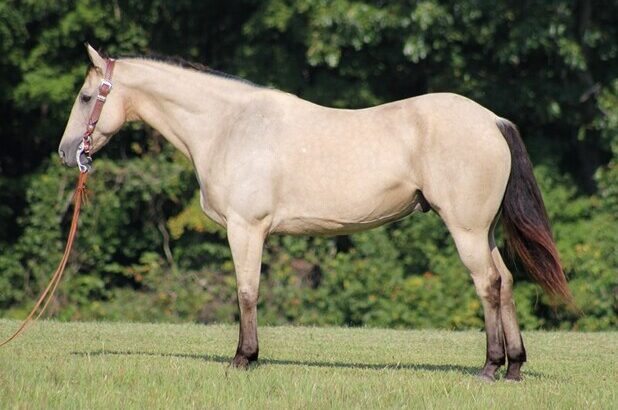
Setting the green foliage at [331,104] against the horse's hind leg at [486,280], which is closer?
the horse's hind leg at [486,280]

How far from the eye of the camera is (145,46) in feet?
64.8

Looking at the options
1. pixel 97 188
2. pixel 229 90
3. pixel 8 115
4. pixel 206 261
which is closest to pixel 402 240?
pixel 206 261

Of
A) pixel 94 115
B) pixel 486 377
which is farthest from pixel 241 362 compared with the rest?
pixel 94 115

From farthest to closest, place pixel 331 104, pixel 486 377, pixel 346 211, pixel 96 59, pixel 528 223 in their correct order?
pixel 331 104 < pixel 96 59 < pixel 346 211 < pixel 528 223 < pixel 486 377

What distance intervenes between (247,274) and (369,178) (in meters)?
1.12

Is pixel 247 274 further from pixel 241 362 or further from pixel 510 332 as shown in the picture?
pixel 510 332

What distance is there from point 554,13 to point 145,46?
6349mm

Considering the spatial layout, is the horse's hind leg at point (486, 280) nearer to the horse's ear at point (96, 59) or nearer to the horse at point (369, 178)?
the horse at point (369, 178)

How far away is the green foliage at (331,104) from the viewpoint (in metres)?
17.8

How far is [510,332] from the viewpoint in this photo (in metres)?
8.71

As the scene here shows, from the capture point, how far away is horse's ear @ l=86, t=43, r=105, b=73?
953cm

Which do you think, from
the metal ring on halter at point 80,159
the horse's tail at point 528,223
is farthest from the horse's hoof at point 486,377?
the metal ring on halter at point 80,159

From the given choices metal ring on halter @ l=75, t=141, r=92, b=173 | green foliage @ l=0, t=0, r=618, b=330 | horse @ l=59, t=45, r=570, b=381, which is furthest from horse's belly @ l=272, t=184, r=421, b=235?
green foliage @ l=0, t=0, r=618, b=330

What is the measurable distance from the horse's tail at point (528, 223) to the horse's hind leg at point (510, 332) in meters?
0.25
